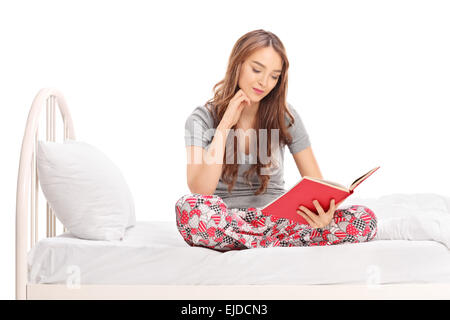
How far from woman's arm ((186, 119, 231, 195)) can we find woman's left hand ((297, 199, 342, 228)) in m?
0.36

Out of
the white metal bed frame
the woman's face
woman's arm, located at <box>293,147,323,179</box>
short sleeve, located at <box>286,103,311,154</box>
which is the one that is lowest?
the white metal bed frame

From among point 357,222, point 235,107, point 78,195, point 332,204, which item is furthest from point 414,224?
point 78,195

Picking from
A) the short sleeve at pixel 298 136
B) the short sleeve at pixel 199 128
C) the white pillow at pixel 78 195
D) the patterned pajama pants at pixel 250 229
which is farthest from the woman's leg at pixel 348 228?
the white pillow at pixel 78 195

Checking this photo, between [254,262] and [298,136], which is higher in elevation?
[298,136]

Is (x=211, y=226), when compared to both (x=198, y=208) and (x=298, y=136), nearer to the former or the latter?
(x=198, y=208)

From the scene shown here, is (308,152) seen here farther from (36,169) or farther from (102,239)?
(36,169)

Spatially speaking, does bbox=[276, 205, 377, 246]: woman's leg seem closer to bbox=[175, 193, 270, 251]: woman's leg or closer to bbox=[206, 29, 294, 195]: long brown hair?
bbox=[175, 193, 270, 251]: woman's leg

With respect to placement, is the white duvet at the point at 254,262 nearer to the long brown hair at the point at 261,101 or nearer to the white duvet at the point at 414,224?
the white duvet at the point at 414,224

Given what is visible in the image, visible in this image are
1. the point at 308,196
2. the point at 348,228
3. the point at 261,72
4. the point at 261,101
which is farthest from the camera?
the point at 261,101

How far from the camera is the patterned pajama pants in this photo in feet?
5.67

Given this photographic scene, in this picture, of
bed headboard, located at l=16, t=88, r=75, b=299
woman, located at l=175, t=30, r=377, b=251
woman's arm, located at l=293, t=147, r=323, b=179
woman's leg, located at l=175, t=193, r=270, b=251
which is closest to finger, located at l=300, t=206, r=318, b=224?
woman, located at l=175, t=30, r=377, b=251

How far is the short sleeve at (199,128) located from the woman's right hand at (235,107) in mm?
101

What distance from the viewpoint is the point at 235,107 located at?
1966mm

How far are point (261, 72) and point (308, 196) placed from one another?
59cm
